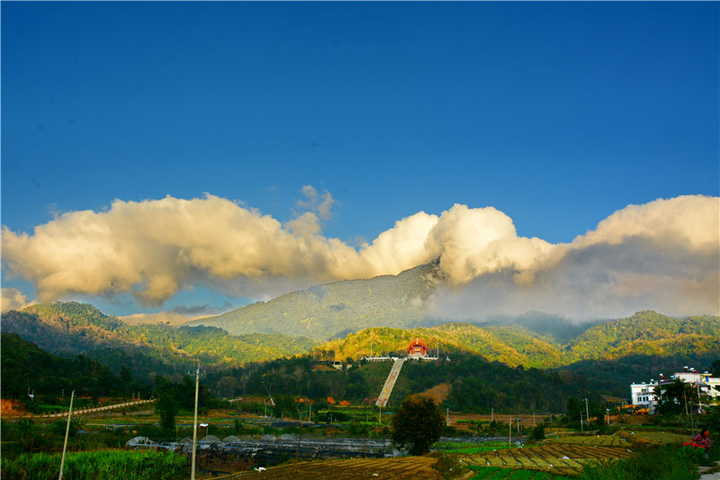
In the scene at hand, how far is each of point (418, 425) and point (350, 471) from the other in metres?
17.9

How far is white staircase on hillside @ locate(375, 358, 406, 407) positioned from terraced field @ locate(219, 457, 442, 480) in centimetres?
8417

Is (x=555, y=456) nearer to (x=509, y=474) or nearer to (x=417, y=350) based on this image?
(x=509, y=474)

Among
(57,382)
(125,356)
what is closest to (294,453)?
(57,382)

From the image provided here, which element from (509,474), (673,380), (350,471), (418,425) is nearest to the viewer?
(350,471)

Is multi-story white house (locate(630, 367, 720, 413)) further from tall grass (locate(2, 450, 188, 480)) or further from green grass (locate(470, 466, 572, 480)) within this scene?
tall grass (locate(2, 450, 188, 480))

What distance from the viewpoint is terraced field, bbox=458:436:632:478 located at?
1610 inches

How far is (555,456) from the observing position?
4788 cm

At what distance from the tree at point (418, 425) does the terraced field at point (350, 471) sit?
9.35m

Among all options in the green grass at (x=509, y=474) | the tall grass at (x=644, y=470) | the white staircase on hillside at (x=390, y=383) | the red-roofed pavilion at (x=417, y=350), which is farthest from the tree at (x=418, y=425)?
the red-roofed pavilion at (x=417, y=350)

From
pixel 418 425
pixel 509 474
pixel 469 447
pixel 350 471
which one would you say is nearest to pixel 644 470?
pixel 509 474

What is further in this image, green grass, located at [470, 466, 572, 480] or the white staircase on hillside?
the white staircase on hillside

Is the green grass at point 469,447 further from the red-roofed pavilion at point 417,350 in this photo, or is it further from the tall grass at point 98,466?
the red-roofed pavilion at point 417,350

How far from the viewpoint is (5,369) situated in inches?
3575

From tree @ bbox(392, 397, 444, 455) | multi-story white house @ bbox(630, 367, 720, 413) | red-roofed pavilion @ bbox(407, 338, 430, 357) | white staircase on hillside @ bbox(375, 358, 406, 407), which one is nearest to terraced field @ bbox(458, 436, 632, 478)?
A: tree @ bbox(392, 397, 444, 455)
